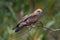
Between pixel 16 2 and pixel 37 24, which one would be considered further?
pixel 16 2

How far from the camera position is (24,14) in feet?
19.3

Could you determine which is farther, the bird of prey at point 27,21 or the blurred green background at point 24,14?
the blurred green background at point 24,14

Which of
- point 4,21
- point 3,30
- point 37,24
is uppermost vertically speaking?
point 4,21

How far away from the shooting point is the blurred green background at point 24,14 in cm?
468

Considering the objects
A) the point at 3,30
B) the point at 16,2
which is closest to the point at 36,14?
the point at 3,30

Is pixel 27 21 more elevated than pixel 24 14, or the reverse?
pixel 24 14

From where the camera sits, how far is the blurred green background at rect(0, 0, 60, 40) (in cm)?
468

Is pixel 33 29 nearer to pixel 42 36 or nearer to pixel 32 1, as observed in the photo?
pixel 42 36

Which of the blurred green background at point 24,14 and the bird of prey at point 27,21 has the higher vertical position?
the blurred green background at point 24,14

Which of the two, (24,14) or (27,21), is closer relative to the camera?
(27,21)

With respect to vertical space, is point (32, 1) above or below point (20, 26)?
above

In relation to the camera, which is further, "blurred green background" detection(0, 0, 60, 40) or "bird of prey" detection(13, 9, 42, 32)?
"blurred green background" detection(0, 0, 60, 40)

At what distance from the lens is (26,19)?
4.52m

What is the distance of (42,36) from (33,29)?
0.45 metres
